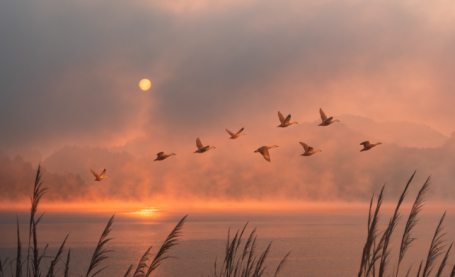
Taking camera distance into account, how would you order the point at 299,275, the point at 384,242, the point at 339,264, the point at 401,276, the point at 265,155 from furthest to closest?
the point at 339,264, the point at 299,275, the point at 401,276, the point at 265,155, the point at 384,242

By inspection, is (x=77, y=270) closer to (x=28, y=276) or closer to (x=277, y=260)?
(x=277, y=260)

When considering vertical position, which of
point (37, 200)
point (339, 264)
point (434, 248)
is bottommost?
point (339, 264)

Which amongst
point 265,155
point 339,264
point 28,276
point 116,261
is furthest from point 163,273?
point 28,276

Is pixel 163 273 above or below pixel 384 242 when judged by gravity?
below

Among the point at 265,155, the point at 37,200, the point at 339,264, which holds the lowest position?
the point at 339,264

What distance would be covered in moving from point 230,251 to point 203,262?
75471 millimetres

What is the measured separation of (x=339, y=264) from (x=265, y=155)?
216 ft

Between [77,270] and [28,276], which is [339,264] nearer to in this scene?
[77,270]

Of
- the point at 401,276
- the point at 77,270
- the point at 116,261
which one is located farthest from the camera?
the point at 116,261

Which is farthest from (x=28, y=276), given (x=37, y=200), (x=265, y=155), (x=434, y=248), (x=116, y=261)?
(x=116, y=261)

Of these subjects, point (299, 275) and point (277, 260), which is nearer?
point (299, 275)

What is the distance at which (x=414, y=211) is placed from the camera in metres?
5.10

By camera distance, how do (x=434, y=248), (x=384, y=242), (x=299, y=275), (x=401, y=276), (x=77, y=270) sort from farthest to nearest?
(x=77, y=270) → (x=299, y=275) → (x=401, y=276) → (x=434, y=248) → (x=384, y=242)

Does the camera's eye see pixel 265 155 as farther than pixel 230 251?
Yes
